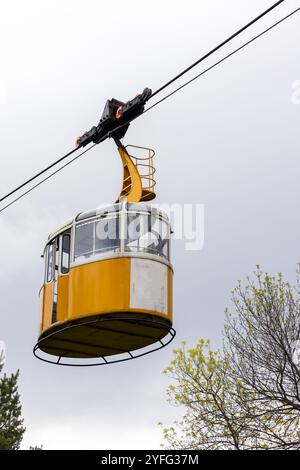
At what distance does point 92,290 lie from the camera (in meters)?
16.7

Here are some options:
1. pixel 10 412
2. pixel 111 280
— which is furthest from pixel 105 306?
pixel 10 412

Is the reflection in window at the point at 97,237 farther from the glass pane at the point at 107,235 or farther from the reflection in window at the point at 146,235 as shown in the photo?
the reflection in window at the point at 146,235

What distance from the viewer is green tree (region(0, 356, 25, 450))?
47.2 m

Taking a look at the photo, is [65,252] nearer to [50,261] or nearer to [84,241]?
[50,261]

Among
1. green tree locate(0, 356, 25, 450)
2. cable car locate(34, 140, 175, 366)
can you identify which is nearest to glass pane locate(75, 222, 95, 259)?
cable car locate(34, 140, 175, 366)

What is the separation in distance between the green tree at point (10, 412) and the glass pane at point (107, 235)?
31953 millimetres

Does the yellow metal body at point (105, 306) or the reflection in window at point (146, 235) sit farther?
the reflection in window at point (146, 235)

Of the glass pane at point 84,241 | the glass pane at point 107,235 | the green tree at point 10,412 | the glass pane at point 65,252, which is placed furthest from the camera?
the green tree at point 10,412

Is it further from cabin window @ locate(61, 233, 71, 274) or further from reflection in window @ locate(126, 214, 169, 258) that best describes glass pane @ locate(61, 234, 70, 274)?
reflection in window @ locate(126, 214, 169, 258)

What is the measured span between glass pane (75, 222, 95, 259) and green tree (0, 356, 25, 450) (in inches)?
1245

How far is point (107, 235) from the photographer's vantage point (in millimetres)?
17016

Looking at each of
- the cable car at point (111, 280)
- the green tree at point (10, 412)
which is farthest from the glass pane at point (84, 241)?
the green tree at point (10, 412)

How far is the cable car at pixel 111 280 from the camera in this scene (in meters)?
16.6
